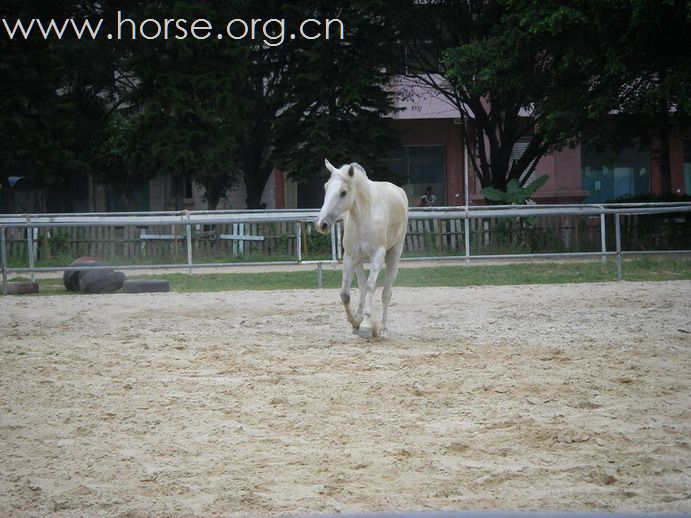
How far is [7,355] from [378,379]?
3.99m

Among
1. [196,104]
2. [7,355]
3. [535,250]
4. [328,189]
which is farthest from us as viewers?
[196,104]

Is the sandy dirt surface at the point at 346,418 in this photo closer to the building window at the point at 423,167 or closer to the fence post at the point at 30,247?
the fence post at the point at 30,247

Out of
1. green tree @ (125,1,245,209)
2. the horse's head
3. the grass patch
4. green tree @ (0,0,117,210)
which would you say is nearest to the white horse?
the horse's head

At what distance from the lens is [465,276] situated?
55.4 ft

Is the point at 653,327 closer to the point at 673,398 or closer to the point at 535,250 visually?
the point at 673,398

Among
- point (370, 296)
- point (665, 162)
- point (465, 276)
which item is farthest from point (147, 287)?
point (665, 162)

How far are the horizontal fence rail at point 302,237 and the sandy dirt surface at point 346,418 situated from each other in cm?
655

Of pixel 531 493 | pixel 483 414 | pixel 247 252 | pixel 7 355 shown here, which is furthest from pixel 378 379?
pixel 247 252

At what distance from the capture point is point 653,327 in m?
9.77

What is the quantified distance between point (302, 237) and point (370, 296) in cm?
867

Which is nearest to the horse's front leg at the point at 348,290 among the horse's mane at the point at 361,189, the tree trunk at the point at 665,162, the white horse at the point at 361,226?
the white horse at the point at 361,226

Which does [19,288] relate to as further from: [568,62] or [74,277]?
[568,62]

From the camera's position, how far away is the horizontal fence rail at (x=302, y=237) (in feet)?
55.9

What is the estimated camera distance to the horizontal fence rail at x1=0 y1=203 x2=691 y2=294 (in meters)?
17.0
